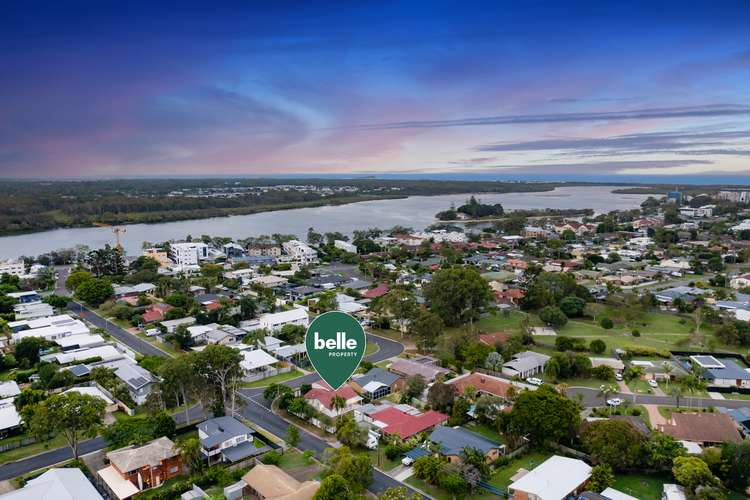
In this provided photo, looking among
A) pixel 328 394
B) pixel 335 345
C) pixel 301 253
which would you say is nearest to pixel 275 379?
pixel 328 394

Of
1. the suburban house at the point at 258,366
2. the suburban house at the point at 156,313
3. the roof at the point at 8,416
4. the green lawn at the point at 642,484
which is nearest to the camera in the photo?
the green lawn at the point at 642,484

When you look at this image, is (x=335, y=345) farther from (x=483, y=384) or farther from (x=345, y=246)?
(x=345, y=246)

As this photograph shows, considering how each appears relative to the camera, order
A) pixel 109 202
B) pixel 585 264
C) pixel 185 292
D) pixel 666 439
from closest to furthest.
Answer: pixel 666 439 < pixel 185 292 < pixel 585 264 < pixel 109 202

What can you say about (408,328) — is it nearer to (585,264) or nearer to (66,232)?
(585,264)

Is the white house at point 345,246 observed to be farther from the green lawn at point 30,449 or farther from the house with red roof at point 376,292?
the green lawn at point 30,449

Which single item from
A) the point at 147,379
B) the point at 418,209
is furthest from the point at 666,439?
the point at 418,209

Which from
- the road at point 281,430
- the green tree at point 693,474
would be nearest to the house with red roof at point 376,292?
the road at point 281,430

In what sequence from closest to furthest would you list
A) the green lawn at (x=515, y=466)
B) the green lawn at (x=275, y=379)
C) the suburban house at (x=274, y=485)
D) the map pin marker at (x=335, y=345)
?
1. the suburban house at (x=274, y=485)
2. the map pin marker at (x=335, y=345)
3. the green lawn at (x=515, y=466)
4. the green lawn at (x=275, y=379)

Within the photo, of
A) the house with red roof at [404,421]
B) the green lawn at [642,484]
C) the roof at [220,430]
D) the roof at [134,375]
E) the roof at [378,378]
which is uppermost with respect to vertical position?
the roof at [220,430]
